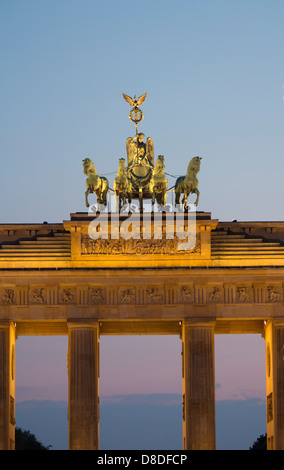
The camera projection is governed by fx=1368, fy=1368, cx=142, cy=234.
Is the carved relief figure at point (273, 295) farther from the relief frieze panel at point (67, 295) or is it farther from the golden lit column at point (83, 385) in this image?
the relief frieze panel at point (67, 295)

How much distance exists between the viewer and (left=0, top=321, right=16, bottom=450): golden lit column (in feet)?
197

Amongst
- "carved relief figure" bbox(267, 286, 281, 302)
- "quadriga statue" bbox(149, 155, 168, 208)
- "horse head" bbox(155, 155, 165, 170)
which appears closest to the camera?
"carved relief figure" bbox(267, 286, 281, 302)

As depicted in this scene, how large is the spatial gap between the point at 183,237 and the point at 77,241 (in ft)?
15.7

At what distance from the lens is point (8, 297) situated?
61.2 metres

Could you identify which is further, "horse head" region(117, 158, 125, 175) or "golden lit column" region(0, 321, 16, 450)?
"horse head" region(117, 158, 125, 175)

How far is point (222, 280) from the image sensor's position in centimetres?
6119

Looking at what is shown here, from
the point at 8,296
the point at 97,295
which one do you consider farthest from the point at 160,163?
the point at 8,296

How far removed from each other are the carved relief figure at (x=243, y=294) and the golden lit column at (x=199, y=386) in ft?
5.95

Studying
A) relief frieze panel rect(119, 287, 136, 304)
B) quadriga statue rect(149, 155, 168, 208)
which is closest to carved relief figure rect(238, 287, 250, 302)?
relief frieze panel rect(119, 287, 136, 304)

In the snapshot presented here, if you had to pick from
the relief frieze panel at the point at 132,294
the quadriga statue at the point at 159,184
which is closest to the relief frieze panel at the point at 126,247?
the relief frieze panel at the point at 132,294

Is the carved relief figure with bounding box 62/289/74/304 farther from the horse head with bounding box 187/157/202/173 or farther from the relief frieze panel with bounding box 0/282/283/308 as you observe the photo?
the horse head with bounding box 187/157/202/173

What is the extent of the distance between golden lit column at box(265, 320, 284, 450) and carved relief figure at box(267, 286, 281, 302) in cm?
99
